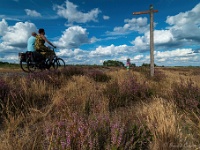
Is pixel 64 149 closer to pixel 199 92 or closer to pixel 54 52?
pixel 199 92

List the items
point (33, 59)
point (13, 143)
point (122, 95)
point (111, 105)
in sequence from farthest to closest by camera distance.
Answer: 1. point (33, 59)
2. point (122, 95)
3. point (111, 105)
4. point (13, 143)

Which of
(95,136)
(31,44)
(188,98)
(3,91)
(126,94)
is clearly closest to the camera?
(95,136)

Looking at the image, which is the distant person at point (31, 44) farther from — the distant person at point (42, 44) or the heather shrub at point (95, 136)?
the heather shrub at point (95, 136)

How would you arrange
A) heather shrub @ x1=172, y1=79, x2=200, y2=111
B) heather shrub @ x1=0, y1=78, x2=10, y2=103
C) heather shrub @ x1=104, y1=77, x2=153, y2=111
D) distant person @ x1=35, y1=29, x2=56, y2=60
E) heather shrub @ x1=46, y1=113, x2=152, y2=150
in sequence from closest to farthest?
heather shrub @ x1=46, y1=113, x2=152, y2=150 → heather shrub @ x1=172, y1=79, x2=200, y2=111 → heather shrub @ x1=0, y1=78, x2=10, y2=103 → heather shrub @ x1=104, y1=77, x2=153, y2=111 → distant person @ x1=35, y1=29, x2=56, y2=60

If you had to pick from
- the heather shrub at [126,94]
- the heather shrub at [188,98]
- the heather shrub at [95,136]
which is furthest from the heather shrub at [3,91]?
the heather shrub at [188,98]

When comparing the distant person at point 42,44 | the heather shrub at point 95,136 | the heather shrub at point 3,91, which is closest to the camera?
the heather shrub at point 95,136

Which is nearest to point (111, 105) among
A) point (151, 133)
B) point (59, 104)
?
point (59, 104)

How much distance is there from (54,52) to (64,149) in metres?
8.03

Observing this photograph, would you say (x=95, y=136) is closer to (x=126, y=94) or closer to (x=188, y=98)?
(x=188, y=98)

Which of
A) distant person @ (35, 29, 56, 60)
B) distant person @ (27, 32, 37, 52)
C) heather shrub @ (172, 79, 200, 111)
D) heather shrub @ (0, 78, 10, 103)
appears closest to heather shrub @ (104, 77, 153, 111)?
heather shrub @ (172, 79, 200, 111)

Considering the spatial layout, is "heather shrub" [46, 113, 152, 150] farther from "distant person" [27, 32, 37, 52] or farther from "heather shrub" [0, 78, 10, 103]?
"distant person" [27, 32, 37, 52]

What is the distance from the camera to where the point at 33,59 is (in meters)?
8.20

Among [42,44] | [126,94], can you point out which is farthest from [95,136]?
[42,44]

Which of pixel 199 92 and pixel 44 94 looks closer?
pixel 199 92
